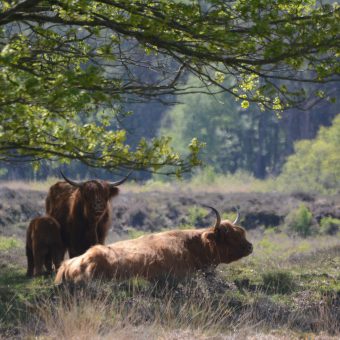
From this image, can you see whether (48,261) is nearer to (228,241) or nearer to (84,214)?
(84,214)

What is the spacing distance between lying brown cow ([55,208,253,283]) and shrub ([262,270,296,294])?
2.99ft

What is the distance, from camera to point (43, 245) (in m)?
14.6

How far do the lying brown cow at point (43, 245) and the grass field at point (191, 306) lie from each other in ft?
1.05

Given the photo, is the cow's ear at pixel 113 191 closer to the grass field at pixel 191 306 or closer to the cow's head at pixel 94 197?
the cow's head at pixel 94 197

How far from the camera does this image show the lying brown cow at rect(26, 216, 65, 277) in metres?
14.6

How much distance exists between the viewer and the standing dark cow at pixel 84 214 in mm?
14953

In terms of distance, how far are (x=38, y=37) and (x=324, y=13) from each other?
A: 11.0 feet

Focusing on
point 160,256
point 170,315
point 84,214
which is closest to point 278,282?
point 160,256

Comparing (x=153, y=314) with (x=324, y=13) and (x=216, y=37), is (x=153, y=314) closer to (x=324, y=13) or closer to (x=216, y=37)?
(x=216, y=37)

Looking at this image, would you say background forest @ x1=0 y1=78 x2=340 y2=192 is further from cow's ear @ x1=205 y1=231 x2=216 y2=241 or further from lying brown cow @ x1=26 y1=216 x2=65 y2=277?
cow's ear @ x1=205 y1=231 x2=216 y2=241

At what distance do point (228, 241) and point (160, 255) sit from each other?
165cm

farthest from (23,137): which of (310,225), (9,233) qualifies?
(310,225)

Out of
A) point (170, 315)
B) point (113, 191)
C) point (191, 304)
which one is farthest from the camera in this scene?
point (113, 191)

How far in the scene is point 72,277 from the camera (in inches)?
483
